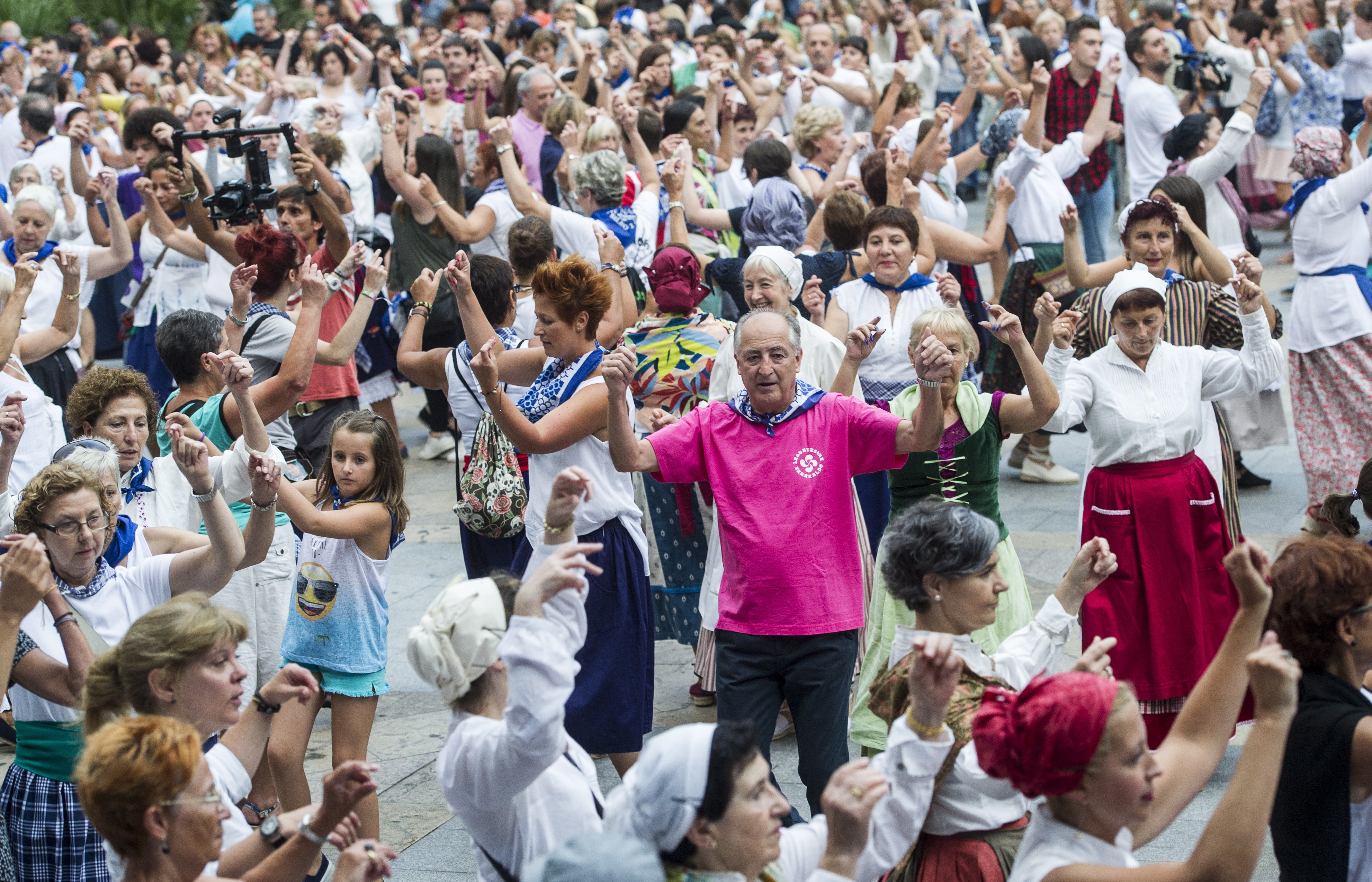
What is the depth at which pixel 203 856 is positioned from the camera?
8.45ft

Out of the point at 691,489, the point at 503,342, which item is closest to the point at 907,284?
the point at 691,489

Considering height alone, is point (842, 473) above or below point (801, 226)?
below

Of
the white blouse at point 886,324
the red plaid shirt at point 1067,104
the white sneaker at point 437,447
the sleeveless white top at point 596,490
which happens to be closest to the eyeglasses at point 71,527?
the sleeveless white top at point 596,490

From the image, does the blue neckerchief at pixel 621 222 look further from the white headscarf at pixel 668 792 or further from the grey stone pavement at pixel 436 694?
the white headscarf at pixel 668 792

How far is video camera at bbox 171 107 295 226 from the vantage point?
700 cm

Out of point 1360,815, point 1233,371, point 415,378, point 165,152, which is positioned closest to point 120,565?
point 415,378

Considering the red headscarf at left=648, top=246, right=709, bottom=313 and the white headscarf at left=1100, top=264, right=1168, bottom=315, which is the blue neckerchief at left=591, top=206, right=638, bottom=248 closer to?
the red headscarf at left=648, top=246, right=709, bottom=313

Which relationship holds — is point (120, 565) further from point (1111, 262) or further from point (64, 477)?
point (1111, 262)

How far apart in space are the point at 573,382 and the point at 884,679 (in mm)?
1753

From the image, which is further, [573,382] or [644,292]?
[644,292]

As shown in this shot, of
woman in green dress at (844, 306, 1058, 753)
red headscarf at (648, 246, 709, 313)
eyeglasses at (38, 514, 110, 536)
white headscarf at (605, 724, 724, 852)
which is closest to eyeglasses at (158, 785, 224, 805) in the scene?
white headscarf at (605, 724, 724, 852)

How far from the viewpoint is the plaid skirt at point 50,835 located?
346 centimetres

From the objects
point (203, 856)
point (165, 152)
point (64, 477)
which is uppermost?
point (165, 152)

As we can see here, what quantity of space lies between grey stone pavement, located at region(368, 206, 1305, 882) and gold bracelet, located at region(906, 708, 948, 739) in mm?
2038
